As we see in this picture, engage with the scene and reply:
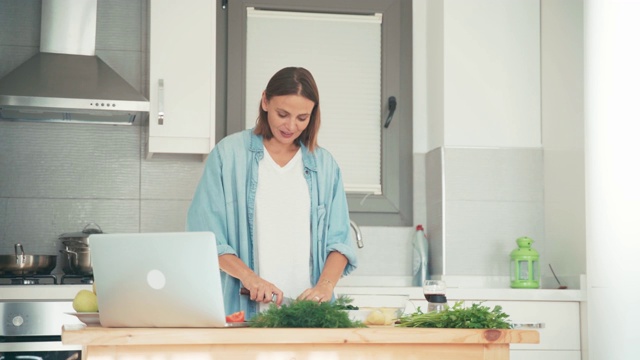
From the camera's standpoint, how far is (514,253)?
4219 millimetres

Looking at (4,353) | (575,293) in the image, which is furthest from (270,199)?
(575,293)

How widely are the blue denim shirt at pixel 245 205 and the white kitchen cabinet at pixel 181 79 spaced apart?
4.67ft

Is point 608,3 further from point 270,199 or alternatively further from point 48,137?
point 48,137

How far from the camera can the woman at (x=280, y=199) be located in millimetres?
2669

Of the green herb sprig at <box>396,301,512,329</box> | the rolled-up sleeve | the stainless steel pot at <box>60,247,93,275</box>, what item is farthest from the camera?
the stainless steel pot at <box>60,247,93,275</box>

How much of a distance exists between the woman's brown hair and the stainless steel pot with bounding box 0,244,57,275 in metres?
1.56

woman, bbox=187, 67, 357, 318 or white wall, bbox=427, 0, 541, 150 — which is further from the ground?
white wall, bbox=427, 0, 541, 150

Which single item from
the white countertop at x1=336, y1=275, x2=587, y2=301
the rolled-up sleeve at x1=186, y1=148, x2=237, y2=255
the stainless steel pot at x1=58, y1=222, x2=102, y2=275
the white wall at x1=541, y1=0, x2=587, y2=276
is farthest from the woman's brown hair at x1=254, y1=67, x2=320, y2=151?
the white wall at x1=541, y1=0, x2=587, y2=276

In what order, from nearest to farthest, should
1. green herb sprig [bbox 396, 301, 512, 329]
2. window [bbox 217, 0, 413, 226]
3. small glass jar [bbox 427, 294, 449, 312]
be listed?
green herb sprig [bbox 396, 301, 512, 329], small glass jar [bbox 427, 294, 449, 312], window [bbox 217, 0, 413, 226]

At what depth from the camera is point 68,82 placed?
4.10 m

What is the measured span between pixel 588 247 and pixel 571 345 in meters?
0.41

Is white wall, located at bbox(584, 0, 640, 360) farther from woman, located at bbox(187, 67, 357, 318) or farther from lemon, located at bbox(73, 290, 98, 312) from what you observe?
lemon, located at bbox(73, 290, 98, 312)

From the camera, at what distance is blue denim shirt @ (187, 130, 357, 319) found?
2658 mm

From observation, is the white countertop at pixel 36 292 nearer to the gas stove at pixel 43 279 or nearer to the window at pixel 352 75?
the gas stove at pixel 43 279
